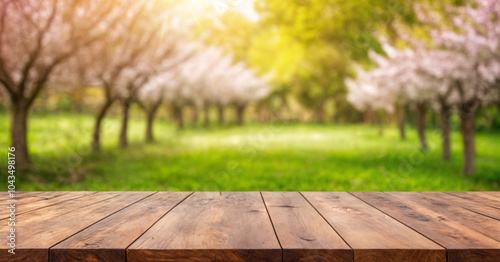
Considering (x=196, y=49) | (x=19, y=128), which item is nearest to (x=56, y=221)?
(x=19, y=128)

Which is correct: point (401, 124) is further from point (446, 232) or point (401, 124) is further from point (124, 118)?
point (446, 232)

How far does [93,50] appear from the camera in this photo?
13977 mm

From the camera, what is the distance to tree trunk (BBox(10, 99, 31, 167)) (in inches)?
416

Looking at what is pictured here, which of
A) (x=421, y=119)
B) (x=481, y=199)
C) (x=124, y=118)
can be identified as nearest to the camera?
(x=481, y=199)

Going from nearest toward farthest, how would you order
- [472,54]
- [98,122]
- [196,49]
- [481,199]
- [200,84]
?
1. [481,199]
2. [472,54]
3. [98,122]
4. [196,49]
5. [200,84]

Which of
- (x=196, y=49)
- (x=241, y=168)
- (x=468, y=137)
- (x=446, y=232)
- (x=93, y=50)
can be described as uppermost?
(x=196, y=49)

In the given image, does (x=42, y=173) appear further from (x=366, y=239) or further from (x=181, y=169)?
(x=366, y=239)

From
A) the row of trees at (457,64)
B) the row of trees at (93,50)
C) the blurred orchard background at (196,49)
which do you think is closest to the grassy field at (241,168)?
the blurred orchard background at (196,49)

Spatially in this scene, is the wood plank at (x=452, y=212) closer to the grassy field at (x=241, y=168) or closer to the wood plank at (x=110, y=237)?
the wood plank at (x=110, y=237)

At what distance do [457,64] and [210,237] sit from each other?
10620 mm

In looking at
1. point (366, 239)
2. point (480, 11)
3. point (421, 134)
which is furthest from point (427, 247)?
point (421, 134)

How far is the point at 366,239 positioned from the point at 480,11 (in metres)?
9.75

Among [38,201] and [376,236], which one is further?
[38,201]

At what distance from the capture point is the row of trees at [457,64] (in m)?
9.70
